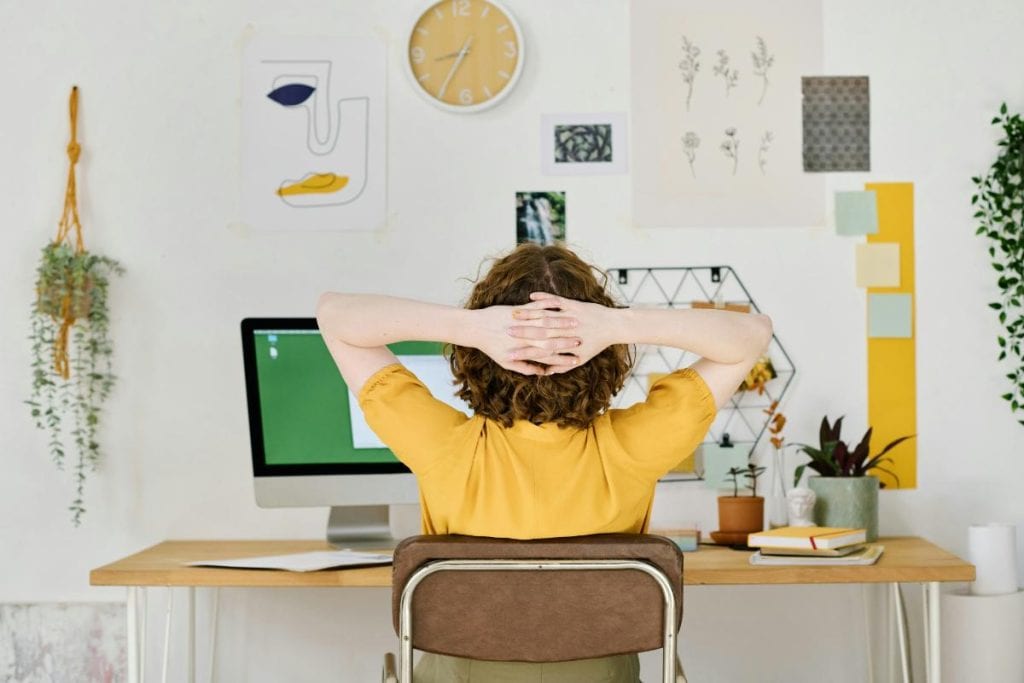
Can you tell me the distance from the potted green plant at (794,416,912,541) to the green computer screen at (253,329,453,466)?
2.77 feet

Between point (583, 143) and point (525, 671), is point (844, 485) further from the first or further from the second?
point (525, 671)

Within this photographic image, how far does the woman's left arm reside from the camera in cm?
161

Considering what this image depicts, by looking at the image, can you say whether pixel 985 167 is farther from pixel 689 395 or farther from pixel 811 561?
pixel 689 395

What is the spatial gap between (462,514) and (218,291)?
1506 millimetres

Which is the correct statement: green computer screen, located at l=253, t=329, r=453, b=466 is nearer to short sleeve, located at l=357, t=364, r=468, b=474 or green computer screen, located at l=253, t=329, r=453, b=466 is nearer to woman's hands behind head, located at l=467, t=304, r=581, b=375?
short sleeve, located at l=357, t=364, r=468, b=474

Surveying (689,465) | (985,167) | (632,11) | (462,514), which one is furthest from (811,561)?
(632,11)

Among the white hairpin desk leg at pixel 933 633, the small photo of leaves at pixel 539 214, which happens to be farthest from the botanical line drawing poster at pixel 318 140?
the white hairpin desk leg at pixel 933 633

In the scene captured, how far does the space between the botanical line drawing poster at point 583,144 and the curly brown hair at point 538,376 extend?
1256mm

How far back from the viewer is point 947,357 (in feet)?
9.61

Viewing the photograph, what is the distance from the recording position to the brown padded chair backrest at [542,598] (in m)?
1.56

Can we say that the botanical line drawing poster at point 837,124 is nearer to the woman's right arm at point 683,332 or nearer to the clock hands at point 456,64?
the clock hands at point 456,64

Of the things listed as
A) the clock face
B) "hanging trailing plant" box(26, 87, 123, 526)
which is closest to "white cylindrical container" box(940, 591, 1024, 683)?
the clock face

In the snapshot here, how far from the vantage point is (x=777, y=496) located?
272cm

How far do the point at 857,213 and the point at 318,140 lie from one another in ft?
4.28
